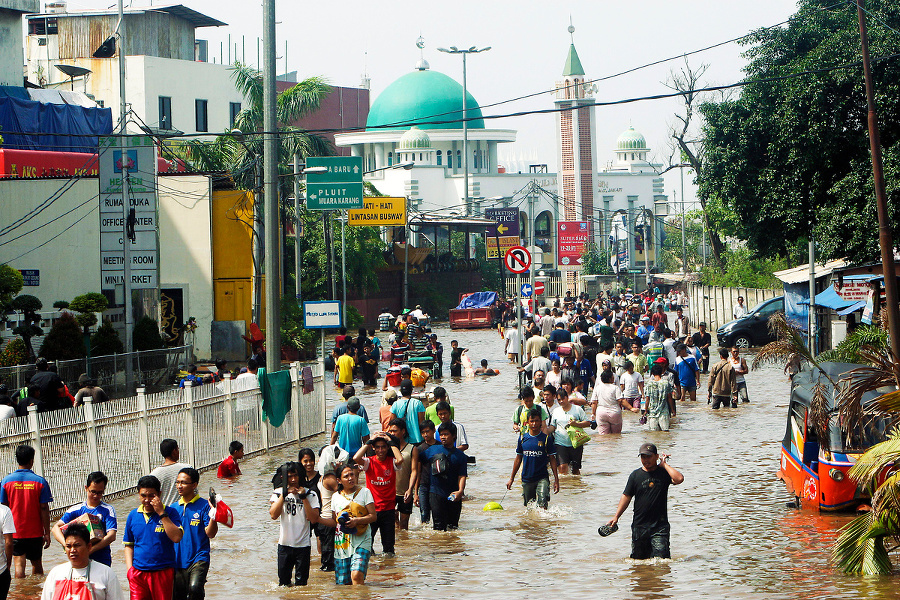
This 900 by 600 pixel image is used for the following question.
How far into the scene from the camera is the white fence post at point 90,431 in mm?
13773

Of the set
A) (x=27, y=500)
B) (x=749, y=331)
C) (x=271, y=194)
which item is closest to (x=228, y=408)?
(x=271, y=194)

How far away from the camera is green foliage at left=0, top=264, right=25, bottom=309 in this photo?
25.6 metres

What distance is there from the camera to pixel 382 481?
10.8 metres

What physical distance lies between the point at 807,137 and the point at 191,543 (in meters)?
18.6

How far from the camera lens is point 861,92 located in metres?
23.0

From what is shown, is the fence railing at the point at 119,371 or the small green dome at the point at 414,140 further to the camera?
the small green dome at the point at 414,140

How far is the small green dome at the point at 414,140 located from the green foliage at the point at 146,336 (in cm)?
7140

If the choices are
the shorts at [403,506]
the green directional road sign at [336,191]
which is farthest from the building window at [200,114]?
the shorts at [403,506]

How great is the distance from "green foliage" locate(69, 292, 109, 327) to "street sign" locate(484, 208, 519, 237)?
38653 millimetres

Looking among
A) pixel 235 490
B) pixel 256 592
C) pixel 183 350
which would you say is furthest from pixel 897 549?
pixel 183 350

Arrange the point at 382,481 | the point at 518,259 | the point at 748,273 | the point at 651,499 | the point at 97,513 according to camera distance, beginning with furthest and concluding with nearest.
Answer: the point at 748,273 → the point at 518,259 → the point at 382,481 → the point at 651,499 → the point at 97,513

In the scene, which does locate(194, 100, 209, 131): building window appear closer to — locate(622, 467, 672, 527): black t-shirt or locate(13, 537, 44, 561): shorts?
locate(13, 537, 44, 561): shorts

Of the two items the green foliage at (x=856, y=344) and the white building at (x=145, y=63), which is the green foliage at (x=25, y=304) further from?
the white building at (x=145, y=63)

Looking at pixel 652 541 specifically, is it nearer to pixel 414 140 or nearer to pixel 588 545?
pixel 588 545
